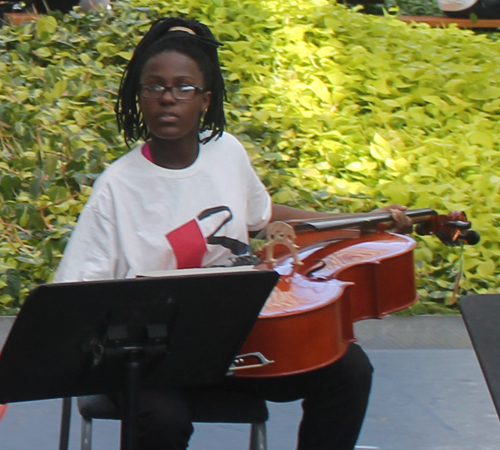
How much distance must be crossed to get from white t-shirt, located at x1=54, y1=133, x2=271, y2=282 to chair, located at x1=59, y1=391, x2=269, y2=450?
294 mm

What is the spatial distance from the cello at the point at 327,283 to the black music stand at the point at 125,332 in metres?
0.17

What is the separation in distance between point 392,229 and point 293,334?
2.69 feet

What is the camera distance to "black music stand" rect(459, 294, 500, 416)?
136 cm

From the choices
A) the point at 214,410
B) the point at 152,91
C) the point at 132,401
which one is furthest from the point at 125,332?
the point at 152,91

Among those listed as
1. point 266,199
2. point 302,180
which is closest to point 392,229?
point 266,199

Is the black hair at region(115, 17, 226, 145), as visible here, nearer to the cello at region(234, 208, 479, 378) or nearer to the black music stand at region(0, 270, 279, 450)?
the cello at region(234, 208, 479, 378)

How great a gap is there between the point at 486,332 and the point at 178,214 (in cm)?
82

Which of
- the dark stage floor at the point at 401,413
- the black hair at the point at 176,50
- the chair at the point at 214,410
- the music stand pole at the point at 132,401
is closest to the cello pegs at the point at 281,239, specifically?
the black hair at the point at 176,50

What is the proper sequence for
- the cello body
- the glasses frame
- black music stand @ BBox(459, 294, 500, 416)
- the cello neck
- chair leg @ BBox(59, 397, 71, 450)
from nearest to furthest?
1. black music stand @ BBox(459, 294, 500, 416)
2. the cello body
3. the glasses frame
4. chair leg @ BBox(59, 397, 71, 450)
5. the cello neck

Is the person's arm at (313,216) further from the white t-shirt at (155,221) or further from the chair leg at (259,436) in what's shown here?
the chair leg at (259,436)

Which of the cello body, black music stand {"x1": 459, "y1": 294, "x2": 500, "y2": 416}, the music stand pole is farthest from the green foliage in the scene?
the music stand pole

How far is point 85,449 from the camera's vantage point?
6.59 ft

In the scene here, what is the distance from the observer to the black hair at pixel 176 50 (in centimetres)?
213

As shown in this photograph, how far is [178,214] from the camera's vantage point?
205 cm
